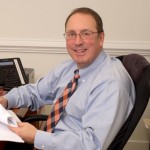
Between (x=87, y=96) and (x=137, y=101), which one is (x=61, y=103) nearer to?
(x=87, y=96)

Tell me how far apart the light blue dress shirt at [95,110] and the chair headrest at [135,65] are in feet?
0.13

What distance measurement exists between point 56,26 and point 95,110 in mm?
1116

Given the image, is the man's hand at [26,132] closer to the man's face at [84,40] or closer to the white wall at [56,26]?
the man's face at [84,40]

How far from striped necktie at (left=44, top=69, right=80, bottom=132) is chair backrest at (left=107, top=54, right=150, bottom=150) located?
0.27 metres

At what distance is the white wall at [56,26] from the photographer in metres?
1.95

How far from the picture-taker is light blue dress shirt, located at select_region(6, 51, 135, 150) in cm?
100

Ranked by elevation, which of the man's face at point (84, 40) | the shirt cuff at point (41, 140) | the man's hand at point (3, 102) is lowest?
the man's hand at point (3, 102)

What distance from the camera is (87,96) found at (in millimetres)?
1116

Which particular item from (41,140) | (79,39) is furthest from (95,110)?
(79,39)

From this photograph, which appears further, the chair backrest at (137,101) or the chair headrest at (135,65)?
the chair headrest at (135,65)

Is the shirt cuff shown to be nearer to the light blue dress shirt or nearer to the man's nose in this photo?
the light blue dress shirt

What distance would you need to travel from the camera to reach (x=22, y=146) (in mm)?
1435

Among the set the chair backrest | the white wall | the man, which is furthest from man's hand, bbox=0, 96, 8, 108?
the white wall

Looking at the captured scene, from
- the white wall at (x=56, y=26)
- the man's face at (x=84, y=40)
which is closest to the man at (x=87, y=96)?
the man's face at (x=84, y=40)
